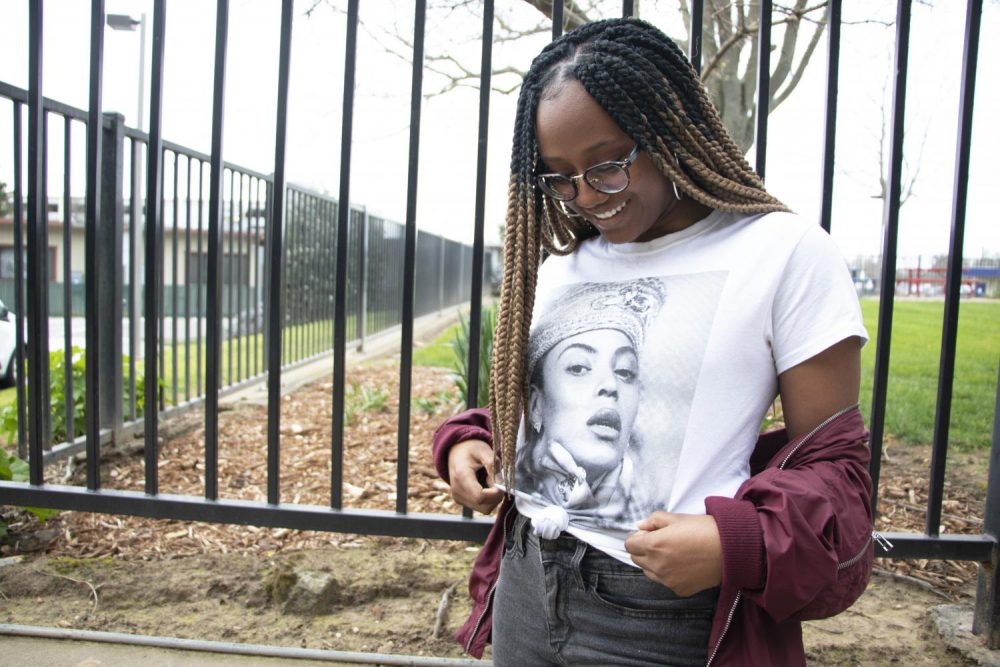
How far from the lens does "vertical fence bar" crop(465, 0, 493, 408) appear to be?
2.04m

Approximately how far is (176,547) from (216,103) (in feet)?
6.20

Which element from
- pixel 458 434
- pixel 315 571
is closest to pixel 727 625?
pixel 458 434

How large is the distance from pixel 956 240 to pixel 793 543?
1380 millimetres

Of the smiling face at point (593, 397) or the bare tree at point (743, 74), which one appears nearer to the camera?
the smiling face at point (593, 397)

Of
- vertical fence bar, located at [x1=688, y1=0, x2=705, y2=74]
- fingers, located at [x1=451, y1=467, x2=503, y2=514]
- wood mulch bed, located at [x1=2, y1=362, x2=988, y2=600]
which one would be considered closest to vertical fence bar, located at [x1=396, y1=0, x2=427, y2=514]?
fingers, located at [x1=451, y1=467, x2=503, y2=514]

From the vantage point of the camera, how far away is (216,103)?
2.16 metres

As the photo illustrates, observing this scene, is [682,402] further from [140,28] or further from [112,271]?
[140,28]

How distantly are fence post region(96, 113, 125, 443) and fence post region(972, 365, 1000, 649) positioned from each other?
396 centimetres

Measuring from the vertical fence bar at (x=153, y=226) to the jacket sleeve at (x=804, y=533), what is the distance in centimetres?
173

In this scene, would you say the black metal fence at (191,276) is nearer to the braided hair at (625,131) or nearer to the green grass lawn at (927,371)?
the green grass lawn at (927,371)

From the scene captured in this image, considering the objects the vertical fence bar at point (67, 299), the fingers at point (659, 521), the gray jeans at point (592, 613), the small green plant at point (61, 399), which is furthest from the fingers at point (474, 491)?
the small green plant at point (61, 399)

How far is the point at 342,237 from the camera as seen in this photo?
2.12 metres

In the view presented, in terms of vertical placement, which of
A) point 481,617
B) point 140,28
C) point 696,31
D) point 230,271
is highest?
point 140,28

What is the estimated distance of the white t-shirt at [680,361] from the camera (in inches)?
44.6
